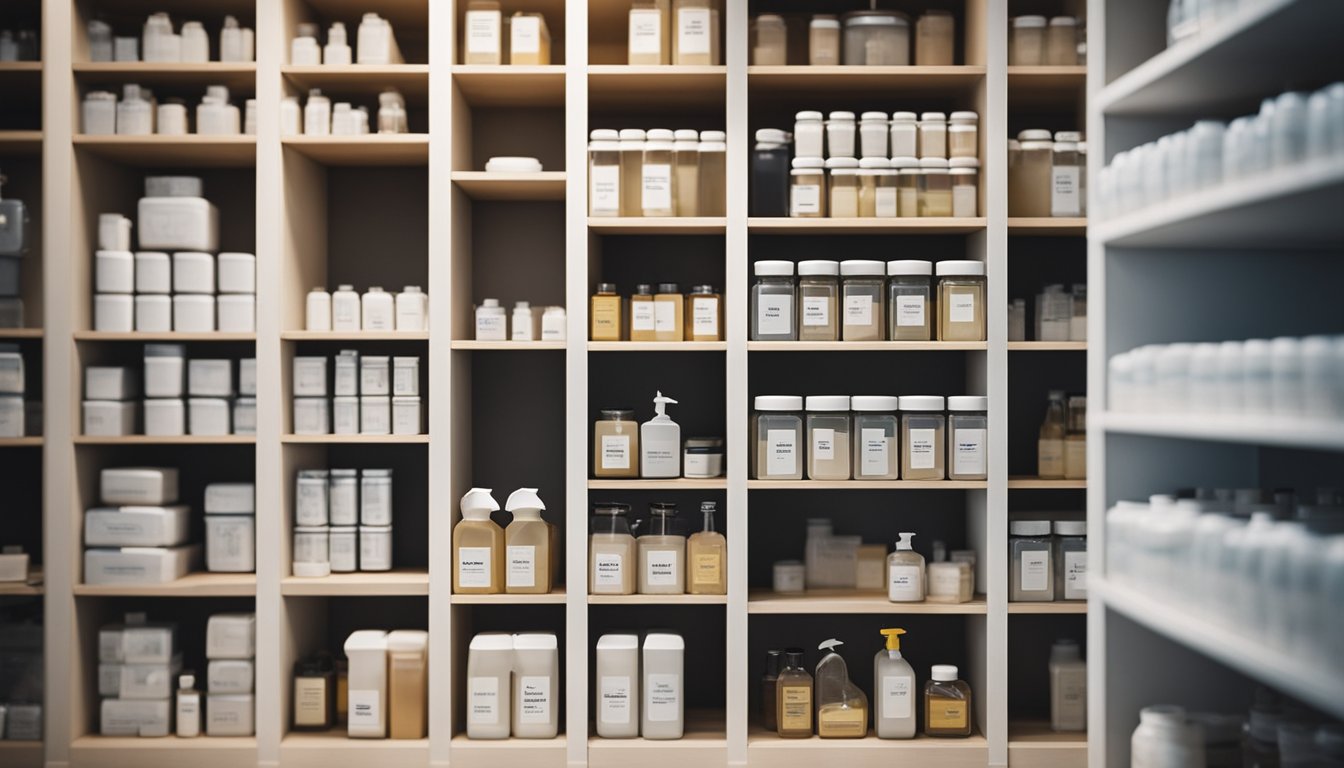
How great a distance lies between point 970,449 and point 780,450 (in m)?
0.54

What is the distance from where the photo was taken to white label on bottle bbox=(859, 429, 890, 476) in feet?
10.3

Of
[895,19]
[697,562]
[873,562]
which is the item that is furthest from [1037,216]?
[697,562]

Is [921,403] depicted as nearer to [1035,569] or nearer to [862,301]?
[862,301]

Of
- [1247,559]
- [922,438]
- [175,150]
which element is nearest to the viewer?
[1247,559]

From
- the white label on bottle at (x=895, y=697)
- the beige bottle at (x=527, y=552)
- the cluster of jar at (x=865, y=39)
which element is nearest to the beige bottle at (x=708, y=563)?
the beige bottle at (x=527, y=552)

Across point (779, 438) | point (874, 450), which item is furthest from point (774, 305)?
point (874, 450)

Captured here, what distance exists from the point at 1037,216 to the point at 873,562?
1.13m

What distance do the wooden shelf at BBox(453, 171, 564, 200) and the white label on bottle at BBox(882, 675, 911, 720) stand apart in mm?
1706

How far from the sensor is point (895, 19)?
318 centimetres

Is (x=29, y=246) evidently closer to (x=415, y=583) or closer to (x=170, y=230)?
Result: (x=170, y=230)

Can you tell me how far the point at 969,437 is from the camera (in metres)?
3.14

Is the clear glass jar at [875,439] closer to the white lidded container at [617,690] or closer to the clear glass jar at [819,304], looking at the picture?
the clear glass jar at [819,304]

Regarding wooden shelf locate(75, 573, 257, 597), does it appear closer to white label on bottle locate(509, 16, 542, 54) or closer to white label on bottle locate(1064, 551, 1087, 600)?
white label on bottle locate(509, 16, 542, 54)

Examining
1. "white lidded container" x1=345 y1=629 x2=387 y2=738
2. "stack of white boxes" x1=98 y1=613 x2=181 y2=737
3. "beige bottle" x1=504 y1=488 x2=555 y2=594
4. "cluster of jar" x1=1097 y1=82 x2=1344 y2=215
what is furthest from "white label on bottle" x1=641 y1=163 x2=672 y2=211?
"stack of white boxes" x1=98 y1=613 x2=181 y2=737
